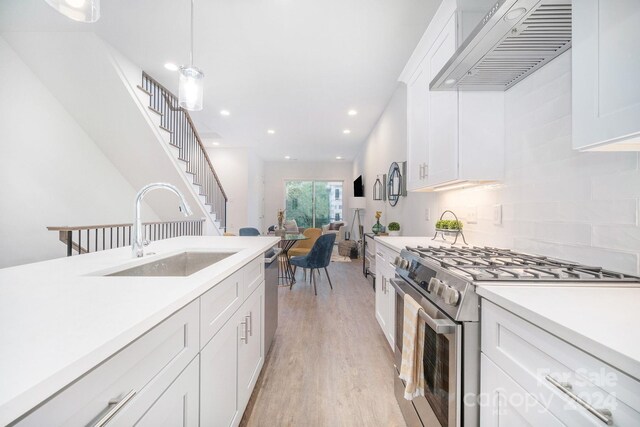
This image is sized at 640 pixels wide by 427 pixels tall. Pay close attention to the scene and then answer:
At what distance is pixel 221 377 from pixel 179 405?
0.35 meters

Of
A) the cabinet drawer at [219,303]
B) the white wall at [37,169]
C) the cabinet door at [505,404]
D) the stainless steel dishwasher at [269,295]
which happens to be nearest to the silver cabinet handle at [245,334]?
the cabinet drawer at [219,303]

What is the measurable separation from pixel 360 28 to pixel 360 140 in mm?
4205

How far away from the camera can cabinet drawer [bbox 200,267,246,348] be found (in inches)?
38.0

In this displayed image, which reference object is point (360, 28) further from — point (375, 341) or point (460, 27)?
point (375, 341)

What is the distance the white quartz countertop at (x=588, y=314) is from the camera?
0.54 m

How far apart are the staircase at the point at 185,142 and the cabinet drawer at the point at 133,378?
3.62 meters

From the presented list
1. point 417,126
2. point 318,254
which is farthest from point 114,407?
point 318,254

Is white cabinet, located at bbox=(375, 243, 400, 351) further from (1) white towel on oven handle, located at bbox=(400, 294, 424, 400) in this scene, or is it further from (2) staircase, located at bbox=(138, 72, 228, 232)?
(2) staircase, located at bbox=(138, 72, 228, 232)

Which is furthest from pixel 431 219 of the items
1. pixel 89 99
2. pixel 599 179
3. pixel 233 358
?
pixel 89 99

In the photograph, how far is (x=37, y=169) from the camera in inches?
136

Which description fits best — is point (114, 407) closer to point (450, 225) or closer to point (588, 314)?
point (588, 314)

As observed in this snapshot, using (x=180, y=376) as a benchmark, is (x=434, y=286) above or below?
above

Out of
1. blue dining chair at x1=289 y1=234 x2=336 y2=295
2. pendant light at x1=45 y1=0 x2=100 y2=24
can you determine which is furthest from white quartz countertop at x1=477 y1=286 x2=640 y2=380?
blue dining chair at x1=289 y1=234 x2=336 y2=295

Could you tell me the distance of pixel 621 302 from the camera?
0.78 metres
